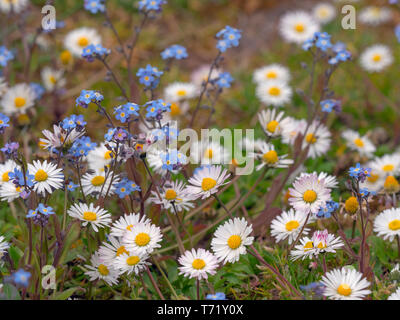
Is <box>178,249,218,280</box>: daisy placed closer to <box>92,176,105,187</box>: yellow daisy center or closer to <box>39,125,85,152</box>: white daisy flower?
<box>92,176,105,187</box>: yellow daisy center

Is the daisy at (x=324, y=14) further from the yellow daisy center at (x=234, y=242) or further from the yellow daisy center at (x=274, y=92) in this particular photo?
the yellow daisy center at (x=234, y=242)

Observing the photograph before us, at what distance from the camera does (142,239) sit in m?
2.26

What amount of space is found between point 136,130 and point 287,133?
880mm

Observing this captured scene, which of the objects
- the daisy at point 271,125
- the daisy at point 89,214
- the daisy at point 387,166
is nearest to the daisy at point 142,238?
the daisy at point 89,214

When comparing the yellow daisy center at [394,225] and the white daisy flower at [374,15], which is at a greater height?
the white daisy flower at [374,15]

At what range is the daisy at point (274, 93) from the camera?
3.79 m

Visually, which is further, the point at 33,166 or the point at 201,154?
the point at 201,154

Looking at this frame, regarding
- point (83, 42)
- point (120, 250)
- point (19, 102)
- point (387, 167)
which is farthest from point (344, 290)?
point (83, 42)

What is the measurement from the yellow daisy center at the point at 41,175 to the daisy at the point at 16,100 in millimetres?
1320

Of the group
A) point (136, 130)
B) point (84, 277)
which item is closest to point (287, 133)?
point (136, 130)

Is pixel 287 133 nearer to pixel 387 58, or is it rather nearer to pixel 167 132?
pixel 167 132

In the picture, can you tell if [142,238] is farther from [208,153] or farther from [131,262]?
[208,153]

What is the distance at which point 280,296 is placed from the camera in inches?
89.0
